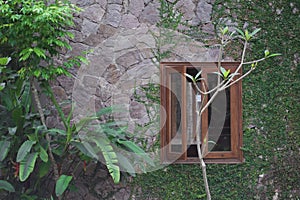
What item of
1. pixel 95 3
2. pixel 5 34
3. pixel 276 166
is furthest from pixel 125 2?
pixel 276 166

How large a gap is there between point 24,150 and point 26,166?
13 centimetres

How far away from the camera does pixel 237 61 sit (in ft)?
14.0

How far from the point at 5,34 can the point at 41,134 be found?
90cm

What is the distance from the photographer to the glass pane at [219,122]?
14.2 ft

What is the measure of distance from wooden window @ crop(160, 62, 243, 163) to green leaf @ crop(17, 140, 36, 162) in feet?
4.35

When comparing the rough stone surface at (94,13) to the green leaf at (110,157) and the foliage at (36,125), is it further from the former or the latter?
the green leaf at (110,157)

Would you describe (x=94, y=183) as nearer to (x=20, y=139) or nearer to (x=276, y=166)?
(x=20, y=139)

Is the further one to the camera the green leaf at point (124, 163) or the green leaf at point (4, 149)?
the green leaf at point (124, 163)

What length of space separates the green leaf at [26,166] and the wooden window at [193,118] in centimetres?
133

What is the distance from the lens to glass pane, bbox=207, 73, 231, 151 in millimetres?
4316

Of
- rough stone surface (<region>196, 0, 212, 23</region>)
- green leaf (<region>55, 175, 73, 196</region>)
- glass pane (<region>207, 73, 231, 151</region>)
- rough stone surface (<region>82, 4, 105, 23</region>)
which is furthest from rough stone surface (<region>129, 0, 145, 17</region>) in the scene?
green leaf (<region>55, 175, 73, 196</region>)

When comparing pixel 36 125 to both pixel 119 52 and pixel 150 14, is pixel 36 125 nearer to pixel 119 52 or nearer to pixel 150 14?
pixel 119 52

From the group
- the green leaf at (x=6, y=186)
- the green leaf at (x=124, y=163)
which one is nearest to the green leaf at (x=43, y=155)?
the green leaf at (x=6, y=186)

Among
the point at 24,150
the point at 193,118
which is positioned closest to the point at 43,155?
the point at 24,150
